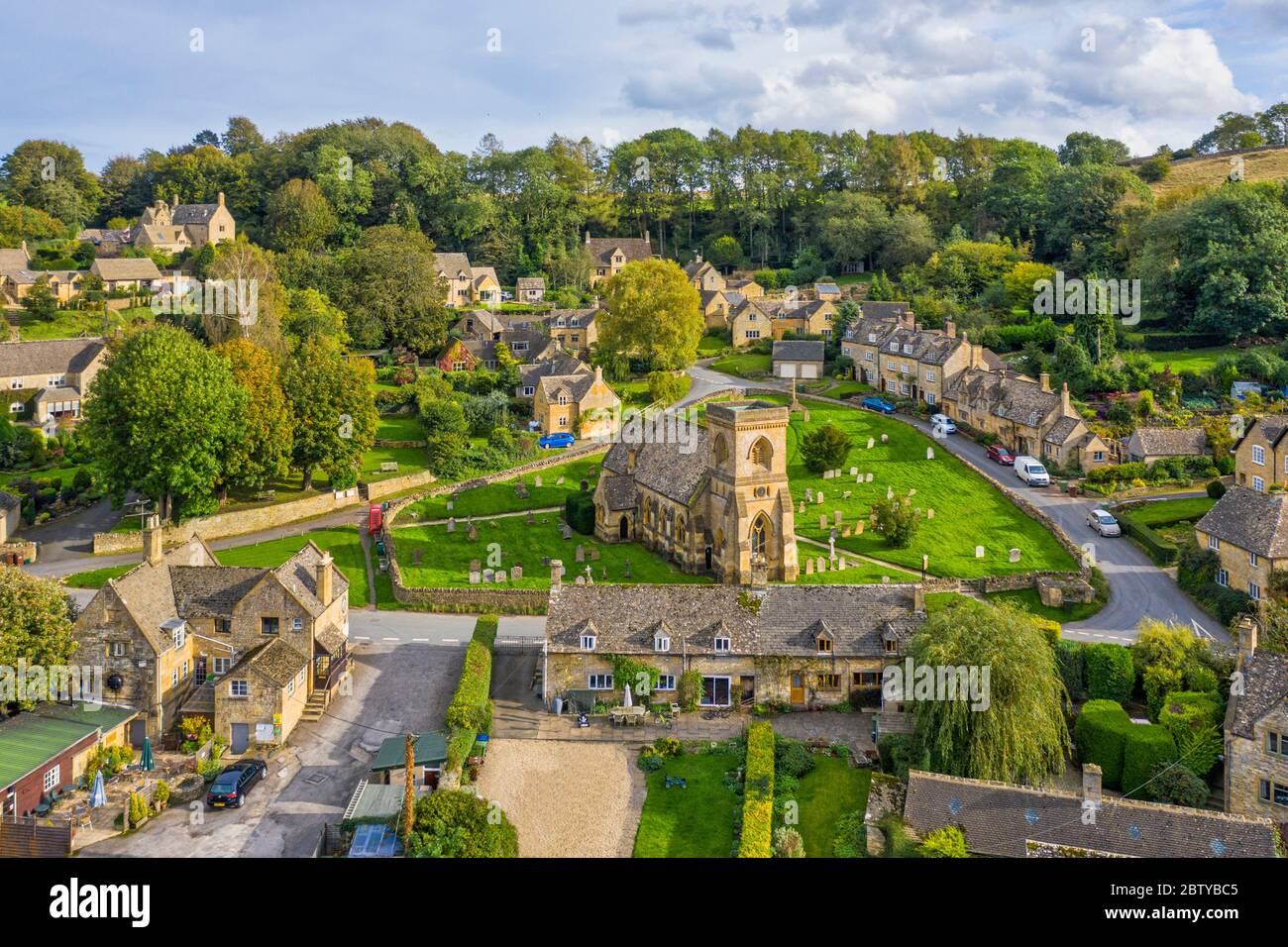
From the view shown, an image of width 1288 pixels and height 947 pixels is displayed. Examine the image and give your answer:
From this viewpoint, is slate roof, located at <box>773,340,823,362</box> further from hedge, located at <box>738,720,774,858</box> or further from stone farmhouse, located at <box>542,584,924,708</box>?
hedge, located at <box>738,720,774,858</box>

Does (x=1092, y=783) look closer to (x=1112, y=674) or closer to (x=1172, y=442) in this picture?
(x=1112, y=674)

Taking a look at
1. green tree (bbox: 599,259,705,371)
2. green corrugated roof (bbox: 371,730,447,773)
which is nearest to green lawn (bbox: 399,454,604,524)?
green tree (bbox: 599,259,705,371)

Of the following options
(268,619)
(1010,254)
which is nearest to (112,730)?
(268,619)

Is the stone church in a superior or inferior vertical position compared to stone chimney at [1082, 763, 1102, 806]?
superior

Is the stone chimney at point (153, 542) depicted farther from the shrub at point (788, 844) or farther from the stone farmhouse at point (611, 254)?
the stone farmhouse at point (611, 254)

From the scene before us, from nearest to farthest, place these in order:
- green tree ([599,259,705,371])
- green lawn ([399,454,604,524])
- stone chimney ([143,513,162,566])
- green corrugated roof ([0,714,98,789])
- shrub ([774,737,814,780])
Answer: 1. green corrugated roof ([0,714,98,789])
2. shrub ([774,737,814,780])
3. stone chimney ([143,513,162,566])
4. green lawn ([399,454,604,524])
5. green tree ([599,259,705,371])
